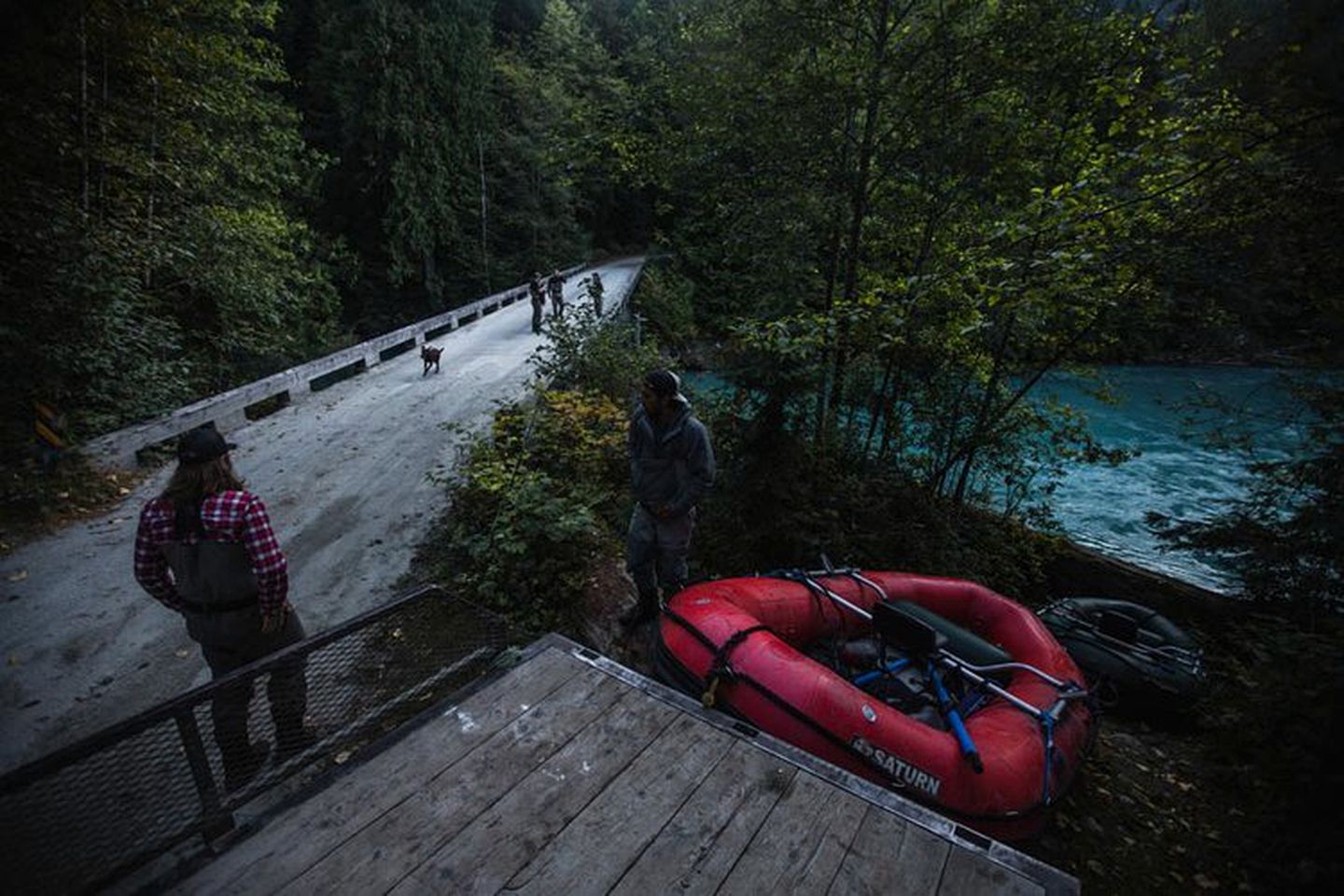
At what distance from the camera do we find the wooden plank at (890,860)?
6.22ft

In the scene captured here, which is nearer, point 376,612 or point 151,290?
point 376,612

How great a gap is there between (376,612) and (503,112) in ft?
107

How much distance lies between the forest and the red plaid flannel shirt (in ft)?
7.23

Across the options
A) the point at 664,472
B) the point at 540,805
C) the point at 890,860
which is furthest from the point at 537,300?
the point at 890,860

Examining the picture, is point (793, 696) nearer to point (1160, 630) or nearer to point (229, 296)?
point (1160, 630)

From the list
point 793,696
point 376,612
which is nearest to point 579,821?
point 376,612

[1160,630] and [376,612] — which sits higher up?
[376,612]

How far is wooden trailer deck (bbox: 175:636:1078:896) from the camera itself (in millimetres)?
1893

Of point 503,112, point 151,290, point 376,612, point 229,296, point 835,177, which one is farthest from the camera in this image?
point 503,112

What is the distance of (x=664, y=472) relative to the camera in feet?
14.4

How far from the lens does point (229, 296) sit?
38.1ft

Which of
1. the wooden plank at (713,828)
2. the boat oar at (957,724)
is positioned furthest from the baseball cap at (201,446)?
the boat oar at (957,724)

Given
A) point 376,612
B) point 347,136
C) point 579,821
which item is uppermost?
point 347,136

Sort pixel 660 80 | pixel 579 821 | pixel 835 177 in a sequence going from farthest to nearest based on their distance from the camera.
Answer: pixel 660 80 → pixel 835 177 → pixel 579 821
